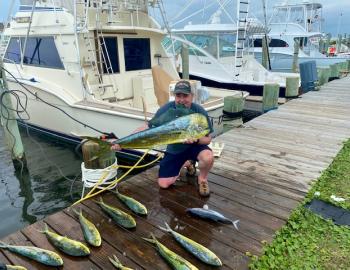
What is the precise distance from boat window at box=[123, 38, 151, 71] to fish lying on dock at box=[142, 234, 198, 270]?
6290 millimetres

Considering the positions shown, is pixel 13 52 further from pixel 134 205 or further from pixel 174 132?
pixel 174 132

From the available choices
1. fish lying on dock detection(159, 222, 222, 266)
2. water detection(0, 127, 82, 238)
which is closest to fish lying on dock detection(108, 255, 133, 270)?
fish lying on dock detection(159, 222, 222, 266)

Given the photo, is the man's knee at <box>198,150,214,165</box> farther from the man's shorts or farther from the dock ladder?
the dock ladder

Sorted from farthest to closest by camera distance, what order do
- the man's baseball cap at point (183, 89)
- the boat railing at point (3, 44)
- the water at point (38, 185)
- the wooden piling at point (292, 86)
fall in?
the wooden piling at point (292, 86) → the boat railing at point (3, 44) → the water at point (38, 185) → the man's baseball cap at point (183, 89)

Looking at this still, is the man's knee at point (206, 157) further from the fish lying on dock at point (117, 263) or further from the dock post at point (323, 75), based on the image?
the dock post at point (323, 75)

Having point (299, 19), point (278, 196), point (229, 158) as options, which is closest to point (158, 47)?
point (229, 158)

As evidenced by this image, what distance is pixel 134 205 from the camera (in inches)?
131

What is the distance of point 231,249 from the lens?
2723 mm

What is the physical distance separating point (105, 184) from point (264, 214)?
1.97m

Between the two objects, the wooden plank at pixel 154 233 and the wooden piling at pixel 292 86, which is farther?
the wooden piling at pixel 292 86

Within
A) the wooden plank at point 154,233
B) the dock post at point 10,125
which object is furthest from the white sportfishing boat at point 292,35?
the wooden plank at point 154,233

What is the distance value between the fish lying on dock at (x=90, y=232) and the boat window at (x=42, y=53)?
18.0ft

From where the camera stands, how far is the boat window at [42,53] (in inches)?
299

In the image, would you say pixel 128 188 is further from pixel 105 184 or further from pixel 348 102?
pixel 348 102
